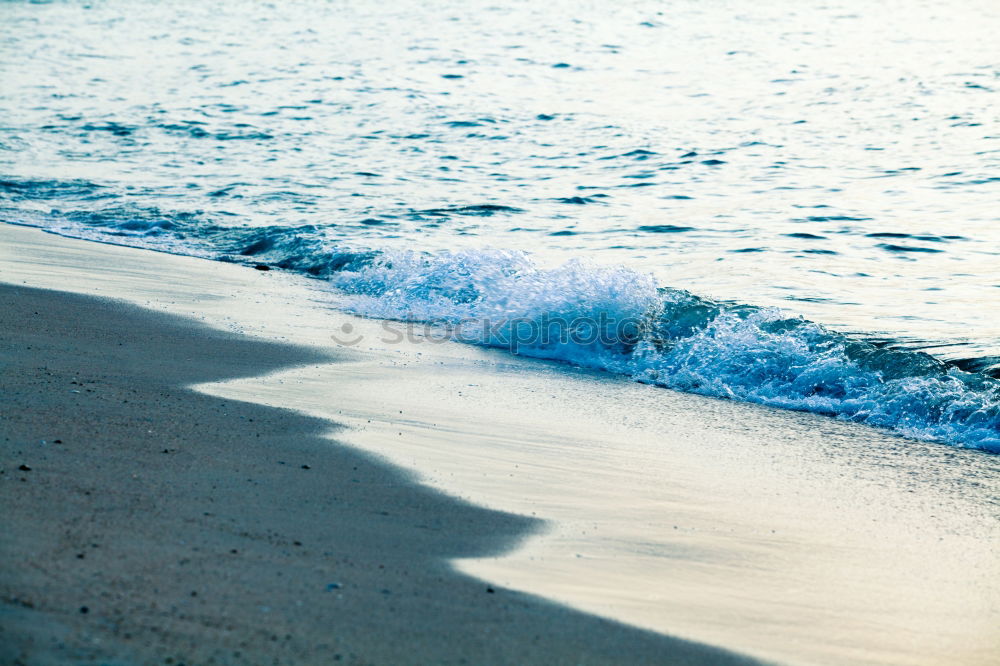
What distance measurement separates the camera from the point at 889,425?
5480 mm

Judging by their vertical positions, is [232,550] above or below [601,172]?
above

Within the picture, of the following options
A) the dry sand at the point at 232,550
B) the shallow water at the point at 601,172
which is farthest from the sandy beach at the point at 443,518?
the shallow water at the point at 601,172

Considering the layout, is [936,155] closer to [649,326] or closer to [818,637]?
[649,326]

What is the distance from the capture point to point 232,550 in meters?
3.11

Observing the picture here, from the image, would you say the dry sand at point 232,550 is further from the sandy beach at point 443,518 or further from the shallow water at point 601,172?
the shallow water at point 601,172

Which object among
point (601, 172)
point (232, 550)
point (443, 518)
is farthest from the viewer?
point (601, 172)

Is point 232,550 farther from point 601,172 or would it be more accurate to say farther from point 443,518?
point 601,172

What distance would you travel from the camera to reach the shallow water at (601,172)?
6902 mm

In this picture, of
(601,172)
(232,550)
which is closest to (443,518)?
(232,550)

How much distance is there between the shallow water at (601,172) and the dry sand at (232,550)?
2947 millimetres

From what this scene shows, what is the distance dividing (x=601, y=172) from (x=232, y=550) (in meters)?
10.5

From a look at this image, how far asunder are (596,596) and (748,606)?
1.63ft

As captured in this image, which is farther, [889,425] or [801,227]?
[801,227]

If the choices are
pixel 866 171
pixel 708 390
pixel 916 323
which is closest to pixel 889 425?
pixel 708 390
